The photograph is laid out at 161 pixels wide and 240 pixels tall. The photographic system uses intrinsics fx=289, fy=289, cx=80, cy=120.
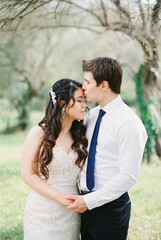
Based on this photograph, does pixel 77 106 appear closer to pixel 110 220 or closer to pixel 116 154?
pixel 116 154

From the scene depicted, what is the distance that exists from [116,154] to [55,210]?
82cm

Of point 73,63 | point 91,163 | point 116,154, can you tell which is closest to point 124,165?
point 116,154

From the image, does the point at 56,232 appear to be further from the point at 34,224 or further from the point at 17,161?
the point at 17,161

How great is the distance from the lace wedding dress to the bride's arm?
0.13 m

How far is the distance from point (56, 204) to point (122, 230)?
2.18 feet

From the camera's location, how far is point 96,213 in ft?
8.87

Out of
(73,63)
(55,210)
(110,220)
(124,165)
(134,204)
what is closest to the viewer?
(124,165)

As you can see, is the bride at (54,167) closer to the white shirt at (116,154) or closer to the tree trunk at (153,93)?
the white shirt at (116,154)

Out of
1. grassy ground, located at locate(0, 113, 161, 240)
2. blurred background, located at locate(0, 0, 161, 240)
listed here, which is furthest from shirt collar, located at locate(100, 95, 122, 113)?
grassy ground, located at locate(0, 113, 161, 240)

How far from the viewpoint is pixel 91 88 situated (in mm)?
2729

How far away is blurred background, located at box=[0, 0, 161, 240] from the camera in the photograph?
409cm

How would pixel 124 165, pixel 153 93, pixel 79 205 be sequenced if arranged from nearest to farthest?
pixel 124 165 < pixel 79 205 < pixel 153 93

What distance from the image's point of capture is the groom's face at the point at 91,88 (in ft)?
8.91

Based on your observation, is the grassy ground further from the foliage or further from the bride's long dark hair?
the bride's long dark hair
